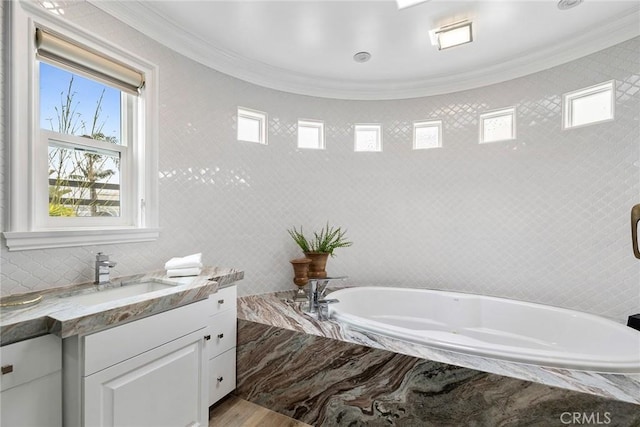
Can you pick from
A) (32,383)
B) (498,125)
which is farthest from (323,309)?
(498,125)

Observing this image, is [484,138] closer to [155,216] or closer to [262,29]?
[262,29]

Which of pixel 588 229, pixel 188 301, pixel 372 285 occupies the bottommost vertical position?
pixel 372 285

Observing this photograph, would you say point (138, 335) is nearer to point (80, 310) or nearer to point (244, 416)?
point (80, 310)

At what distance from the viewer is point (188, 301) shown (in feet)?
5.16

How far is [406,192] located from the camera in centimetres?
324

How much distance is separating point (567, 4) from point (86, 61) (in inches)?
124

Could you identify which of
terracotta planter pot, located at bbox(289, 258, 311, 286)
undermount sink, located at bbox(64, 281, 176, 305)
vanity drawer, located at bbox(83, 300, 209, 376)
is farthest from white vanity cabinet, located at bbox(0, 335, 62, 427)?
terracotta planter pot, located at bbox(289, 258, 311, 286)

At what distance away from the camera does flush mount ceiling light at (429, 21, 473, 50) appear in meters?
2.19

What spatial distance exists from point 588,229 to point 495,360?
167 centimetres

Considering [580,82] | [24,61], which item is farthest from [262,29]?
Result: [580,82]

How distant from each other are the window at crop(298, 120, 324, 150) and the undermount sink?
6.57ft

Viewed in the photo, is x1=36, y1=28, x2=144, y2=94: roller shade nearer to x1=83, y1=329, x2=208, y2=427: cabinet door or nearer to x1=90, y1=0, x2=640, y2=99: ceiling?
A: x1=90, y1=0, x2=640, y2=99: ceiling

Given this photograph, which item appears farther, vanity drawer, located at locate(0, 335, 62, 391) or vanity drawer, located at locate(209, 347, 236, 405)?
vanity drawer, located at locate(209, 347, 236, 405)

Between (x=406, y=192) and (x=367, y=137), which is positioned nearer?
(x=406, y=192)
